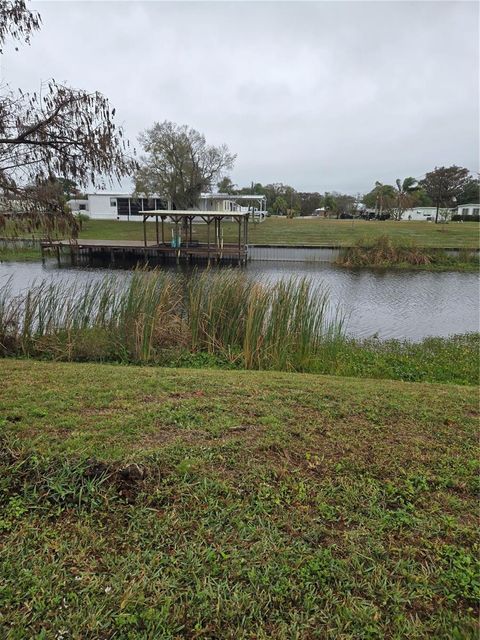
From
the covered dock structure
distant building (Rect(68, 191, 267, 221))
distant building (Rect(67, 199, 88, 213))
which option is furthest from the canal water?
distant building (Rect(68, 191, 267, 221))

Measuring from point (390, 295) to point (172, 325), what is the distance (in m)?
10.8

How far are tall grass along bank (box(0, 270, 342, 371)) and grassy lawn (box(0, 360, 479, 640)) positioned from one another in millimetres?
2559

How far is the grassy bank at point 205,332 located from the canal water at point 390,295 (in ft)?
5.73

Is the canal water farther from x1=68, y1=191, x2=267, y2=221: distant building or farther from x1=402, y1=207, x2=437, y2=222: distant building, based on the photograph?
x1=402, y1=207, x2=437, y2=222: distant building

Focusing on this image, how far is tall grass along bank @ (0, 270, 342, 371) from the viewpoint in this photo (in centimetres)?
564

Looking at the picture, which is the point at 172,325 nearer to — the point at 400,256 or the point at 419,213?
the point at 400,256

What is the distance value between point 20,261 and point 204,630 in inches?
1025

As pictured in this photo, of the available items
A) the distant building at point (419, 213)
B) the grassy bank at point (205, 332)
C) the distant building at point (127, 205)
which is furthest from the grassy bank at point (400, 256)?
the distant building at point (419, 213)

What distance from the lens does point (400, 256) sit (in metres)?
23.0

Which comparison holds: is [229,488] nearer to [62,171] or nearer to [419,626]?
[419,626]

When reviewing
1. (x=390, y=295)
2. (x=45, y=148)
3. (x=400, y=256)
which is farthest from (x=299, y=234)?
(x=45, y=148)

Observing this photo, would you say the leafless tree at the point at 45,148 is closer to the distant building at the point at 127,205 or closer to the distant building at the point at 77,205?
the distant building at the point at 77,205

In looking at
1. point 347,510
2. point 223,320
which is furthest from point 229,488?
point 223,320

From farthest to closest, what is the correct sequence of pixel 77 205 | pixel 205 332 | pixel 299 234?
pixel 77 205, pixel 299 234, pixel 205 332
